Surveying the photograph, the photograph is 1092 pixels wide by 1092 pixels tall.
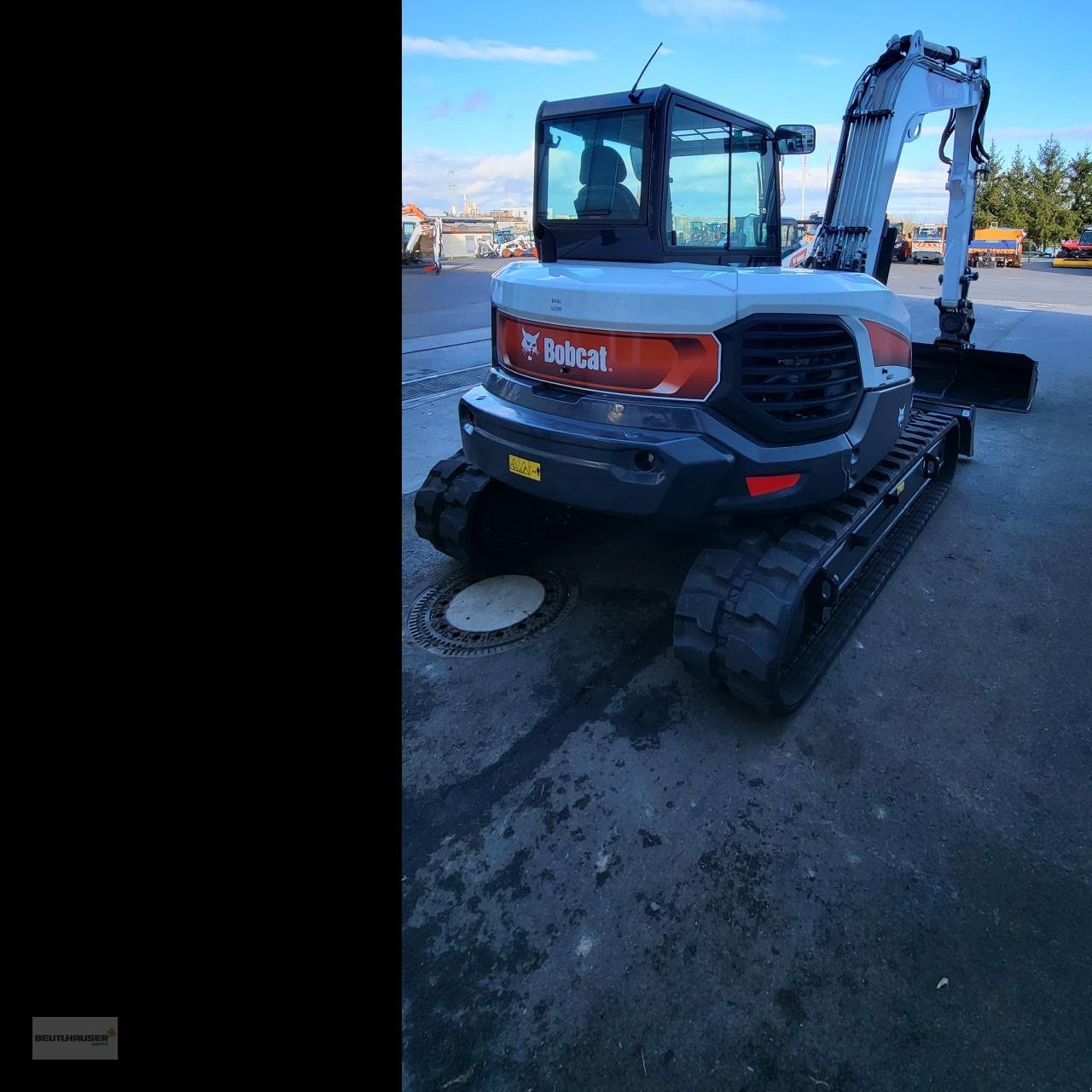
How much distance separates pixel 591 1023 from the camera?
77.6 inches

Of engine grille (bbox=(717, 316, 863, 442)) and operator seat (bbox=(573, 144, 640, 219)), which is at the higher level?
operator seat (bbox=(573, 144, 640, 219))

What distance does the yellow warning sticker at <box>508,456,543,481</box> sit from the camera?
3.44 meters

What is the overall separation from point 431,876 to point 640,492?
1.74 m

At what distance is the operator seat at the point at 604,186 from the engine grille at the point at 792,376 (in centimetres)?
100

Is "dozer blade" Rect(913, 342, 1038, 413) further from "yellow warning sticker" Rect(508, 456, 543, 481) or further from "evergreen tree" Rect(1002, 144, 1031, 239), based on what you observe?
"evergreen tree" Rect(1002, 144, 1031, 239)

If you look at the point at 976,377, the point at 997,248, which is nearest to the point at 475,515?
the point at 976,377

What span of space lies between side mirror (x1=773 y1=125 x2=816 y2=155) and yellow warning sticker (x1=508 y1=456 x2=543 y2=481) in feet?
8.36

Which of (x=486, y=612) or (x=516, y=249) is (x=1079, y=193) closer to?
(x=516, y=249)
